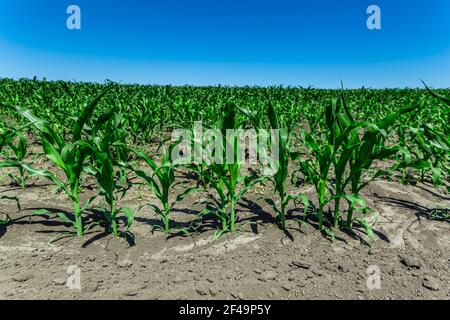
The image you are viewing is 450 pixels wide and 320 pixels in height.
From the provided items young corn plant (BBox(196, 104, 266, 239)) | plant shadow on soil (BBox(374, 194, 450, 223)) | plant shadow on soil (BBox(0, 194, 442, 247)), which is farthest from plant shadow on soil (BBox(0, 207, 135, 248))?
plant shadow on soil (BBox(374, 194, 450, 223))

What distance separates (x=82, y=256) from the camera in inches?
68.8

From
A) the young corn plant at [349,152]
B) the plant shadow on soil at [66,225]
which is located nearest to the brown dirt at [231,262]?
the plant shadow on soil at [66,225]

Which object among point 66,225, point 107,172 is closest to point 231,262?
point 107,172

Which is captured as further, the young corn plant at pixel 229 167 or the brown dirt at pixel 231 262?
the young corn plant at pixel 229 167

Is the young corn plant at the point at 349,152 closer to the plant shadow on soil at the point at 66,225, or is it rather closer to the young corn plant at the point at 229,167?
the young corn plant at the point at 229,167

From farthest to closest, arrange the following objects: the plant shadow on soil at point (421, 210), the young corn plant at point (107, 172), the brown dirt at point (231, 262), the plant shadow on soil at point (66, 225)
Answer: the plant shadow on soil at point (421, 210) < the plant shadow on soil at point (66, 225) < the young corn plant at point (107, 172) < the brown dirt at point (231, 262)

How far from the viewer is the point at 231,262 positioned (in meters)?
1.74

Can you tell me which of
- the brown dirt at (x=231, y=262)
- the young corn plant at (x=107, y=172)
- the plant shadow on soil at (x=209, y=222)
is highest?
the young corn plant at (x=107, y=172)

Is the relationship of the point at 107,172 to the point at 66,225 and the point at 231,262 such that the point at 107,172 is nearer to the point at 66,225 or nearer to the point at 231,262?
the point at 66,225

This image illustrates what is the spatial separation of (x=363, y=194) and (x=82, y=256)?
2.28 m

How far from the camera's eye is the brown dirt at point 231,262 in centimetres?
151
